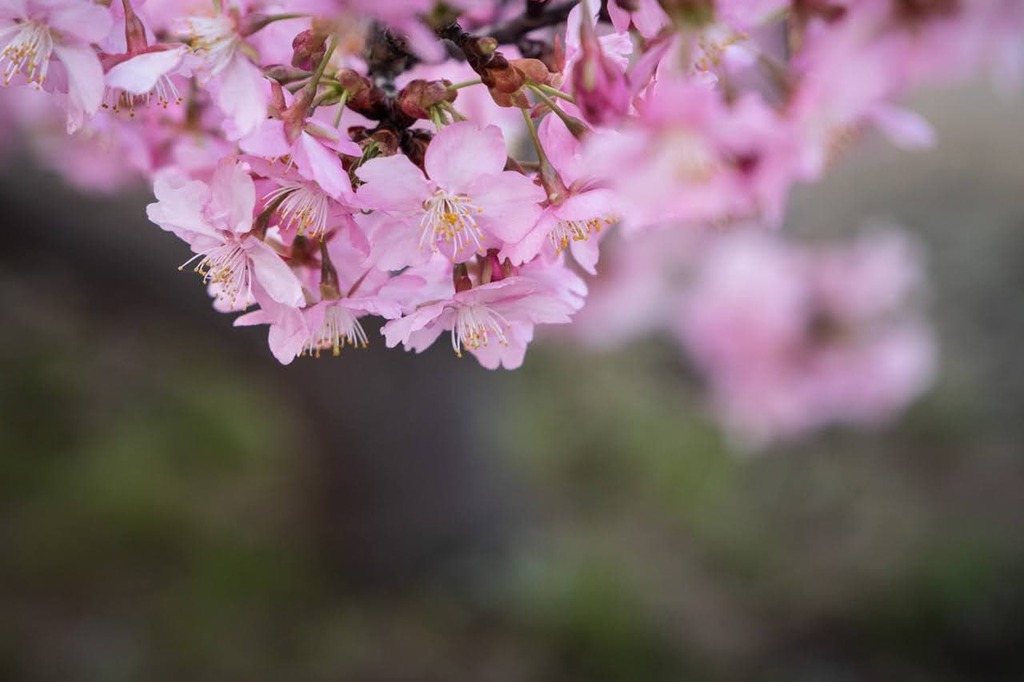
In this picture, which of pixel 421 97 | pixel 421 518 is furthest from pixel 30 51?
pixel 421 518

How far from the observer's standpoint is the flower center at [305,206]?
56cm

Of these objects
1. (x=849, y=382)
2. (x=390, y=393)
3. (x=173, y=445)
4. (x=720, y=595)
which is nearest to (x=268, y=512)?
(x=173, y=445)

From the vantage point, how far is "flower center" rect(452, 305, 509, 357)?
0.59 metres

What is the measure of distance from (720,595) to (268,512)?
149cm

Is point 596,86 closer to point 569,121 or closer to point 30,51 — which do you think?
point 569,121

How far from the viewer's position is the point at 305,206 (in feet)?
1.85

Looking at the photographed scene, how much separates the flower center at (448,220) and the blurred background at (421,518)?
1.79 m

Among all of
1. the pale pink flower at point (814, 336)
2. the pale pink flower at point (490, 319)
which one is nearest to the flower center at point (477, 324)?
the pale pink flower at point (490, 319)

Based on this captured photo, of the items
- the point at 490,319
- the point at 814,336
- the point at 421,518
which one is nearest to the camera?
the point at 490,319

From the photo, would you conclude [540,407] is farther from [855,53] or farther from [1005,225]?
[855,53]

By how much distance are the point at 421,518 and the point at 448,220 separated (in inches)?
87.2

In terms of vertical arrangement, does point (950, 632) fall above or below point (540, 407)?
below

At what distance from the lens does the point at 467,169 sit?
54cm

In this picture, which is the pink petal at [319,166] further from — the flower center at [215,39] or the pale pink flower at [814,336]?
the pale pink flower at [814,336]
